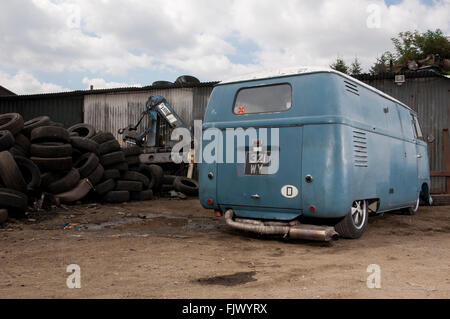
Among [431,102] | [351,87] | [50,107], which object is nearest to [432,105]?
[431,102]

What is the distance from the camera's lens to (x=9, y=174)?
7.30 m

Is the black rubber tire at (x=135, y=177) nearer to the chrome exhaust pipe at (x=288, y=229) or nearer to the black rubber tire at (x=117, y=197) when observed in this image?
the black rubber tire at (x=117, y=197)

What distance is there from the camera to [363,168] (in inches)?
225

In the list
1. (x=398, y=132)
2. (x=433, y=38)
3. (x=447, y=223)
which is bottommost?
(x=447, y=223)

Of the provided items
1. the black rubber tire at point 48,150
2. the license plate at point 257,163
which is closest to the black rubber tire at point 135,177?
the black rubber tire at point 48,150

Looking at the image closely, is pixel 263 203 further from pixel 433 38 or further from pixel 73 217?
pixel 433 38

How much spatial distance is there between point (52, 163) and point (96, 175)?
1265mm

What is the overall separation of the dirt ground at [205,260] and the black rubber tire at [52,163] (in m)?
1.25

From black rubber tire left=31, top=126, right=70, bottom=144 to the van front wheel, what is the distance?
6.68 meters

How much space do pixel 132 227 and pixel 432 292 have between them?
17.2 ft

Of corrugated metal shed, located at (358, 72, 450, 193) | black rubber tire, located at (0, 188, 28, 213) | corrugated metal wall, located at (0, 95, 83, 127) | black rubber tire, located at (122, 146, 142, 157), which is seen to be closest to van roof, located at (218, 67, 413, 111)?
black rubber tire, located at (0, 188, 28, 213)

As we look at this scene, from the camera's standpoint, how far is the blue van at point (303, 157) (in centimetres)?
525
